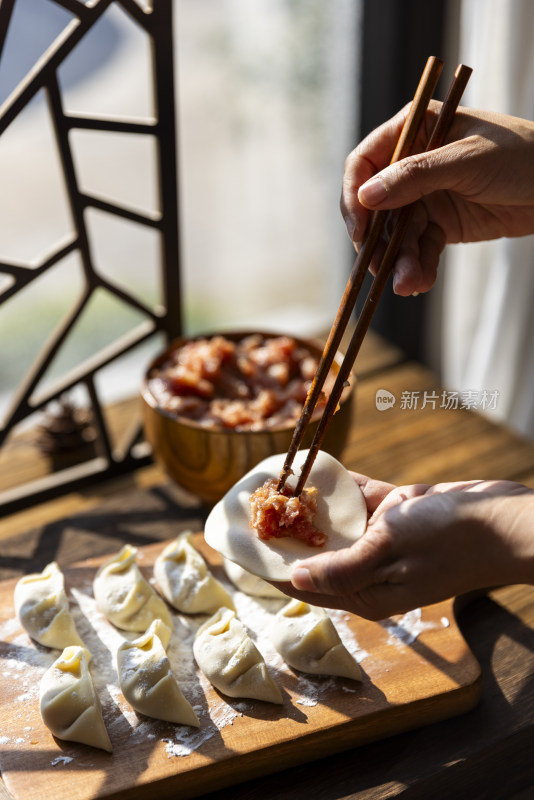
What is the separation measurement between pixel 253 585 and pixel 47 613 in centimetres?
30

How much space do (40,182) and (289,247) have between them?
3.41 feet

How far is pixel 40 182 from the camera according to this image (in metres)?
2.69

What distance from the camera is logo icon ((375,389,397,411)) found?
1.67 metres

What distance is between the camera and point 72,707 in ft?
3.03

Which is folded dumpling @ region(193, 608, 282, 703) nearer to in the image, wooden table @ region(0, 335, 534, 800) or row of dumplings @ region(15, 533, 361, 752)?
row of dumplings @ region(15, 533, 361, 752)

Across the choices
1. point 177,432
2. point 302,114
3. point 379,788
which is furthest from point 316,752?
point 302,114

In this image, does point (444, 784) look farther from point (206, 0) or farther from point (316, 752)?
point (206, 0)

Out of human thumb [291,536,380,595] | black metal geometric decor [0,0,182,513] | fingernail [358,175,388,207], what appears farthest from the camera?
black metal geometric decor [0,0,182,513]

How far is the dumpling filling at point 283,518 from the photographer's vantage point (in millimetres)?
963


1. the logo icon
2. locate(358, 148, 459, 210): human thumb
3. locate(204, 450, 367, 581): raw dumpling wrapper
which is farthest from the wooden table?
locate(358, 148, 459, 210): human thumb

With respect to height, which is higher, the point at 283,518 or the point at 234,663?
the point at 283,518

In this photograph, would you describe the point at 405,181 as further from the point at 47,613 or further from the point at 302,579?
the point at 47,613

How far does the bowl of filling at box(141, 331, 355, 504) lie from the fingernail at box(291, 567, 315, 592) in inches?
13.4

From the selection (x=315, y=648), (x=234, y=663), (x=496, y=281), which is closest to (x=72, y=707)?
(x=234, y=663)
